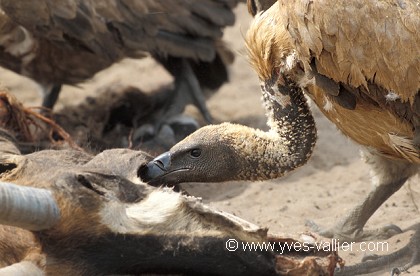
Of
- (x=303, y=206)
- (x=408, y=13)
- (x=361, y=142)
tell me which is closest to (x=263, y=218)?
(x=303, y=206)

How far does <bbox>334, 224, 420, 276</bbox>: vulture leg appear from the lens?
4604 mm

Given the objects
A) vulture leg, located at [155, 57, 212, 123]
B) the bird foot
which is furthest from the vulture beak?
vulture leg, located at [155, 57, 212, 123]

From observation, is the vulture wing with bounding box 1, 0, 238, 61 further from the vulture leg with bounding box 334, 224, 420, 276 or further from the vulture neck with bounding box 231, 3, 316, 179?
the vulture leg with bounding box 334, 224, 420, 276

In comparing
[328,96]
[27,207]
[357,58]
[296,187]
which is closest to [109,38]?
[296,187]

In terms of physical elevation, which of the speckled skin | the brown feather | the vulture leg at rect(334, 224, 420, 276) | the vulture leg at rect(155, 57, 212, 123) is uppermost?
the brown feather

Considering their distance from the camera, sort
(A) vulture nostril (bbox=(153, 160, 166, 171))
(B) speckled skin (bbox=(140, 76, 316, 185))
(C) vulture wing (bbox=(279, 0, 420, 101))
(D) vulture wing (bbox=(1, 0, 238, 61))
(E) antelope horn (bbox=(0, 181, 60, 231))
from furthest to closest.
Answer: (D) vulture wing (bbox=(1, 0, 238, 61)), (B) speckled skin (bbox=(140, 76, 316, 185)), (A) vulture nostril (bbox=(153, 160, 166, 171)), (C) vulture wing (bbox=(279, 0, 420, 101)), (E) antelope horn (bbox=(0, 181, 60, 231))

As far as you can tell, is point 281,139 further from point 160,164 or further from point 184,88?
point 184,88

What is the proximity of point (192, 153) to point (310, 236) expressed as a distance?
1123 mm

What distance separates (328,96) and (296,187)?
1.82m

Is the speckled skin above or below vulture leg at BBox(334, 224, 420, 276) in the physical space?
above

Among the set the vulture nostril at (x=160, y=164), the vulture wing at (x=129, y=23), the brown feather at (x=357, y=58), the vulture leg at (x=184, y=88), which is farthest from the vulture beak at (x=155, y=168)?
the vulture leg at (x=184, y=88)

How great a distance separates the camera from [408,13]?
4.31 meters

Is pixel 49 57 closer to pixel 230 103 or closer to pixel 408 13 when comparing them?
pixel 230 103

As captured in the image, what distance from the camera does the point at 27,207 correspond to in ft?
10.3
